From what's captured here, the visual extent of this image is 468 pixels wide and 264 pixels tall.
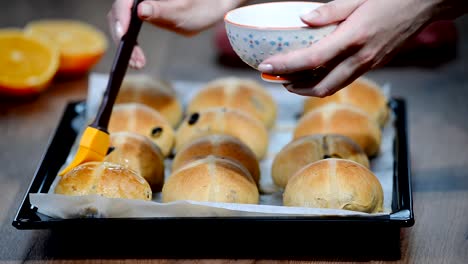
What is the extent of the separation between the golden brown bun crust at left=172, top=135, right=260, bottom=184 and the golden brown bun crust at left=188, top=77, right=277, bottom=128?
26 centimetres

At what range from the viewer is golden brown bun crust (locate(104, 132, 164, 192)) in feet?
4.55

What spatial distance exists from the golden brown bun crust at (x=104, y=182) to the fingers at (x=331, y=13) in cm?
42

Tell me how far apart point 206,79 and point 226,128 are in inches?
20.1

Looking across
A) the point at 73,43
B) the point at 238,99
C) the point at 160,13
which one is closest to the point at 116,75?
the point at 160,13

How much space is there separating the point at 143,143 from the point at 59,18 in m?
1.23

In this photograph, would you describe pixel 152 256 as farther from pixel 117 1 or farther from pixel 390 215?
pixel 117 1

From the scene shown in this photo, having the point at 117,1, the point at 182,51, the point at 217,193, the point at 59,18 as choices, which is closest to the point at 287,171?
the point at 217,193

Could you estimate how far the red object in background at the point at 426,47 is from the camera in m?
2.12

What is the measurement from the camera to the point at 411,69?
6.86 ft

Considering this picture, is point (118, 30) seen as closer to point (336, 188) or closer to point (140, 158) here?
point (140, 158)

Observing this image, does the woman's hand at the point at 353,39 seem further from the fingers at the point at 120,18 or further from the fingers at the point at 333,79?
the fingers at the point at 120,18

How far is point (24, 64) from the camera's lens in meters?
1.94

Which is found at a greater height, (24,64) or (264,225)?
(264,225)

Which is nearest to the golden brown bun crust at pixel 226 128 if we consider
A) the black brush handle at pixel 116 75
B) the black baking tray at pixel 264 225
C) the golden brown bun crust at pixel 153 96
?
the golden brown bun crust at pixel 153 96
